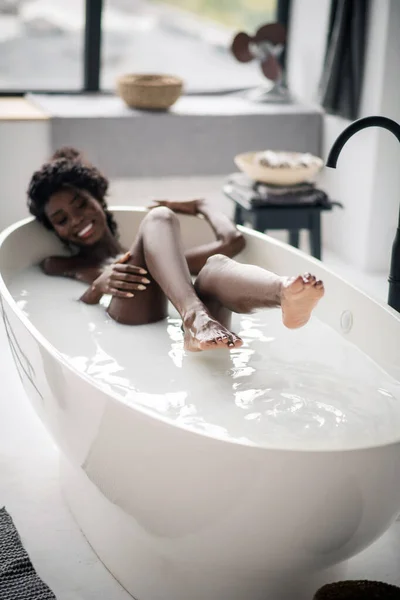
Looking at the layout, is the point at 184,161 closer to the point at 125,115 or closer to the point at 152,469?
the point at 125,115

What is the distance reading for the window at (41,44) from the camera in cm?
460

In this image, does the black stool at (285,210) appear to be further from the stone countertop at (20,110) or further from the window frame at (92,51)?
the window frame at (92,51)

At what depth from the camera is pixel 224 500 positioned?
1534 mm

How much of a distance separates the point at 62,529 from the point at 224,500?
72 cm

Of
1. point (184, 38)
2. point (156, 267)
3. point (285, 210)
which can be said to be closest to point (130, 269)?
point (156, 267)

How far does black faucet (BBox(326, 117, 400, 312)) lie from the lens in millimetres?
1872

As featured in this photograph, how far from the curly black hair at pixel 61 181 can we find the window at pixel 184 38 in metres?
1.96

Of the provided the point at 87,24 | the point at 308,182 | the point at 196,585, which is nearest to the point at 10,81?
the point at 87,24

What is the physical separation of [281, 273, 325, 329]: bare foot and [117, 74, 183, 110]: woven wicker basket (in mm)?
2412

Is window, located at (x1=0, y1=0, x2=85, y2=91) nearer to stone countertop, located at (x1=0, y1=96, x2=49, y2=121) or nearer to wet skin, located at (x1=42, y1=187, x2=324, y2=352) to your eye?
stone countertop, located at (x1=0, y1=96, x2=49, y2=121)

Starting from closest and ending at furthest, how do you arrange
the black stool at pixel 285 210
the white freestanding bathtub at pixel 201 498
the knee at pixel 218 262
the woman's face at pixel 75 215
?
the white freestanding bathtub at pixel 201 498
the knee at pixel 218 262
the woman's face at pixel 75 215
the black stool at pixel 285 210

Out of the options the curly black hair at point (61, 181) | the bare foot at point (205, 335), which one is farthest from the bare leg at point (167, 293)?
the curly black hair at point (61, 181)

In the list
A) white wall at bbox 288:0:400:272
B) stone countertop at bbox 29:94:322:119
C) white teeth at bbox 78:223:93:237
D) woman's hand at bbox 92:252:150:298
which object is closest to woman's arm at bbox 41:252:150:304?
woman's hand at bbox 92:252:150:298

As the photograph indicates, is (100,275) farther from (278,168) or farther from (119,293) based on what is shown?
(278,168)
